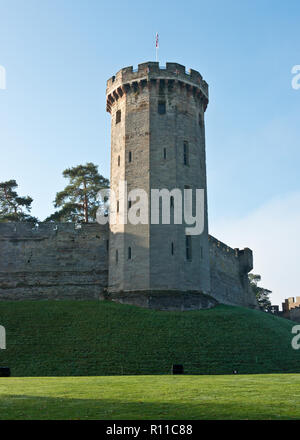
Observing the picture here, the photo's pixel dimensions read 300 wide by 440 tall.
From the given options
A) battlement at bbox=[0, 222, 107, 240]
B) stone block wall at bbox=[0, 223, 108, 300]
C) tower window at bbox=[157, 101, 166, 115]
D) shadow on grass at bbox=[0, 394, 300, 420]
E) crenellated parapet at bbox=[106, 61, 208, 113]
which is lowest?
shadow on grass at bbox=[0, 394, 300, 420]

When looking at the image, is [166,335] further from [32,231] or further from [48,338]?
[32,231]

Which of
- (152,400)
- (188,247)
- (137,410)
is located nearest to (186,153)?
(188,247)

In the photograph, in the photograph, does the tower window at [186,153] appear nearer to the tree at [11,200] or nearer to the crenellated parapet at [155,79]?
the crenellated parapet at [155,79]

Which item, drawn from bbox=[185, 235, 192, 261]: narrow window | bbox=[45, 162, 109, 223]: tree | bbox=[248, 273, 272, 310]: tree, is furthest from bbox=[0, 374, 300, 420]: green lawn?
bbox=[248, 273, 272, 310]: tree

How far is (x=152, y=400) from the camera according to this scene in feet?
34.9

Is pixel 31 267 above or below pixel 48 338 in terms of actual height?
above

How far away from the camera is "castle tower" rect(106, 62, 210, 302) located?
30406 millimetres

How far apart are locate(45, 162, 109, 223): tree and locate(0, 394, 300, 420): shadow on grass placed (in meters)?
38.3

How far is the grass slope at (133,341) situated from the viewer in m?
20.8

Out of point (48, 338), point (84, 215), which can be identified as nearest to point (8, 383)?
→ point (48, 338)

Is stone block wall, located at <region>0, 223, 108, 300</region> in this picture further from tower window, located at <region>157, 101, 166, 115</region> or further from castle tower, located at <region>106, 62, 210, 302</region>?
tower window, located at <region>157, 101, 166, 115</region>

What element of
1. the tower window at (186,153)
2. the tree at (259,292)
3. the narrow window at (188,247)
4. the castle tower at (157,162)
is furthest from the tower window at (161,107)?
the tree at (259,292)

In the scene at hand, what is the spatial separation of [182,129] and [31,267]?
12.6 m

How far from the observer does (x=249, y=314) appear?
29750 mm
